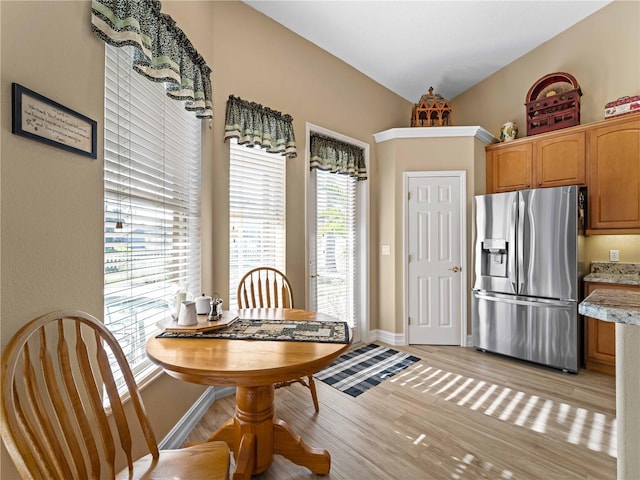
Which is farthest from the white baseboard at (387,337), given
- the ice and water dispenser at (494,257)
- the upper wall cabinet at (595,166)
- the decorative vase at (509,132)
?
the decorative vase at (509,132)

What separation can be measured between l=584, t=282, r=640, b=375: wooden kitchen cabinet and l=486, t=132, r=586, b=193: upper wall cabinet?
40.3 inches

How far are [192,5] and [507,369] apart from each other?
153 inches

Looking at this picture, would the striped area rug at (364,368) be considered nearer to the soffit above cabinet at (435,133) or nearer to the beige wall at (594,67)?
the beige wall at (594,67)

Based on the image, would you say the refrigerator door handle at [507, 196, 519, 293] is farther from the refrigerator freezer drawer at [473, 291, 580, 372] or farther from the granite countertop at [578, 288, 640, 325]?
the granite countertop at [578, 288, 640, 325]

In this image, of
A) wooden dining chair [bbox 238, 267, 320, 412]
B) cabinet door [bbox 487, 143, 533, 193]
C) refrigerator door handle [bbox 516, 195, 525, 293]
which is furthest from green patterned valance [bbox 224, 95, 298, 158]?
cabinet door [bbox 487, 143, 533, 193]

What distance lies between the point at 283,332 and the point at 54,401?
90 cm

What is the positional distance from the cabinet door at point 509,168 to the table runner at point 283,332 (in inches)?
113

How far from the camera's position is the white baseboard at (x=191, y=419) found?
1812mm

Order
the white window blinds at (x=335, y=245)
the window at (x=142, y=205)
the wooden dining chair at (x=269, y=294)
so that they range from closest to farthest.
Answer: the window at (x=142, y=205) → the wooden dining chair at (x=269, y=294) → the white window blinds at (x=335, y=245)

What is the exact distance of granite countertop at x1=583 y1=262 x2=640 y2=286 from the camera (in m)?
2.72

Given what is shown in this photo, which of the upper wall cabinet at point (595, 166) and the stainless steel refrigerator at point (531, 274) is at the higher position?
the upper wall cabinet at point (595, 166)

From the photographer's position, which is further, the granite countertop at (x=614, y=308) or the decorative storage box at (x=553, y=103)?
the decorative storage box at (x=553, y=103)

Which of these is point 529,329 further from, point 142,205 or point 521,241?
point 142,205

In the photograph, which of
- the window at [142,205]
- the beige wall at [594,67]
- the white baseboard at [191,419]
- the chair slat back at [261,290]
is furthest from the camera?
the beige wall at [594,67]
